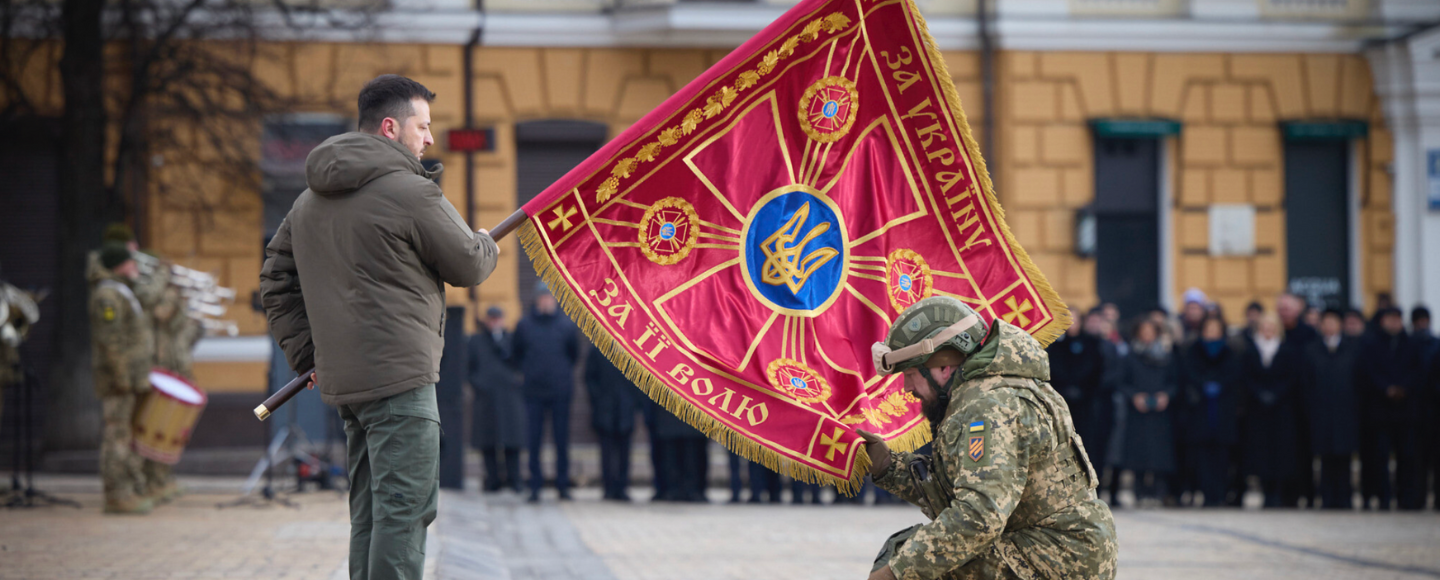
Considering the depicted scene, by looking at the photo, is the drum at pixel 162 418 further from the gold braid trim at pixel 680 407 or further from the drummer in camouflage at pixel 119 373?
the gold braid trim at pixel 680 407

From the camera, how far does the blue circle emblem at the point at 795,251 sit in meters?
5.25

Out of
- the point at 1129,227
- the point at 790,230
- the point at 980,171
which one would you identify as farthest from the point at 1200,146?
the point at 790,230

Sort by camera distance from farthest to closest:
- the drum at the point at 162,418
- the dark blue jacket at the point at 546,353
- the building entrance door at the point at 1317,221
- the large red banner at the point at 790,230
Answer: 1. the building entrance door at the point at 1317,221
2. the dark blue jacket at the point at 546,353
3. the drum at the point at 162,418
4. the large red banner at the point at 790,230

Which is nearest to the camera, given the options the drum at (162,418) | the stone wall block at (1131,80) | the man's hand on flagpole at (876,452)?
the man's hand on flagpole at (876,452)

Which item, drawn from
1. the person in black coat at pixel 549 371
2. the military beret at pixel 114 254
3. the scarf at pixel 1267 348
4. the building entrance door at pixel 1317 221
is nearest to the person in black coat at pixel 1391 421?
the scarf at pixel 1267 348

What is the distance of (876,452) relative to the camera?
4746 mm

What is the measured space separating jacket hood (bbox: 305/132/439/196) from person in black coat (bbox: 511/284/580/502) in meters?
9.33

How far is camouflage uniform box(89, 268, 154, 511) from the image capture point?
1064 centimetres

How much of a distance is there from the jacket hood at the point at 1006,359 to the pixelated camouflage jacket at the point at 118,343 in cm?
856

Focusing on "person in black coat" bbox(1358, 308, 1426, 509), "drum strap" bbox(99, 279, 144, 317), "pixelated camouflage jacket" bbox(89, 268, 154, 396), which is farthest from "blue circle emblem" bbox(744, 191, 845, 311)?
"person in black coat" bbox(1358, 308, 1426, 509)

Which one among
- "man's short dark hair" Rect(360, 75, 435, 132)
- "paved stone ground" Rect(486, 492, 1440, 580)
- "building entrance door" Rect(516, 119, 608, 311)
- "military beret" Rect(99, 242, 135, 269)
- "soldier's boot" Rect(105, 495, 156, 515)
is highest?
"building entrance door" Rect(516, 119, 608, 311)

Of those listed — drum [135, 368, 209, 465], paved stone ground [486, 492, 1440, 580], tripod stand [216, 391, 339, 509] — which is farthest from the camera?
tripod stand [216, 391, 339, 509]

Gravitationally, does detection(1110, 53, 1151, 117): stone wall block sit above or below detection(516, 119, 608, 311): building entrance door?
above

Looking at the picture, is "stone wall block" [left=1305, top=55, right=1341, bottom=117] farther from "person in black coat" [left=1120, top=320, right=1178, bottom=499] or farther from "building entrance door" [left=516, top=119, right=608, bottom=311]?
"building entrance door" [left=516, top=119, right=608, bottom=311]
